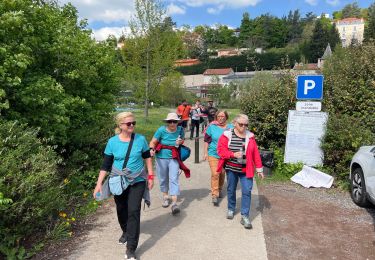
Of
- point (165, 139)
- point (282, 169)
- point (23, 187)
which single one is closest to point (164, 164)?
point (165, 139)

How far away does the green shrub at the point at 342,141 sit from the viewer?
7.83 metres

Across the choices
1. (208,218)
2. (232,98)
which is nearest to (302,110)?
→ (208,218)

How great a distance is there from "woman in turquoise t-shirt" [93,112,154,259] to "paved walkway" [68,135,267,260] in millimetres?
383

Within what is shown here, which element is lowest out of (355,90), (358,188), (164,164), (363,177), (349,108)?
(358,188)

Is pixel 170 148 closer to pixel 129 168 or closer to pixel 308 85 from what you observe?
pixel 129 168

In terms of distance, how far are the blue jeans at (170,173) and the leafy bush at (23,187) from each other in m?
1.72

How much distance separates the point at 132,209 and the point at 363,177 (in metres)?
4.21

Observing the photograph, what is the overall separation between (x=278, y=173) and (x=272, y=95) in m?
2.27

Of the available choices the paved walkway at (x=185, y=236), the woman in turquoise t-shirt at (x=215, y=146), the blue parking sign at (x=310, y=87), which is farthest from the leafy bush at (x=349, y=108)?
the woman in turquoise t-shirt at (x=215, y=146)

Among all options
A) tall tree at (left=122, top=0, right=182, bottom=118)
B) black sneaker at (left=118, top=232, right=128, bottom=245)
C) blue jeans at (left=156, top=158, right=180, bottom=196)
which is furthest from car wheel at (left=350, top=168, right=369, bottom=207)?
tall tree at (left=122, top=0, right=182, bottom=118)

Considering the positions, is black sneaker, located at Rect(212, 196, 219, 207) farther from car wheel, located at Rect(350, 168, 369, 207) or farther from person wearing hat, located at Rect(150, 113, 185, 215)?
A: car wheel, located at Rect(350, 168, 369, 207)

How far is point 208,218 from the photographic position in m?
5.71

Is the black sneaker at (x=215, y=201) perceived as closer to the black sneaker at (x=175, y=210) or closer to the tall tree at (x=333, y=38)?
the black sneaker at (x=175, y=210)

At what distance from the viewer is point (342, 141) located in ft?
26.0
